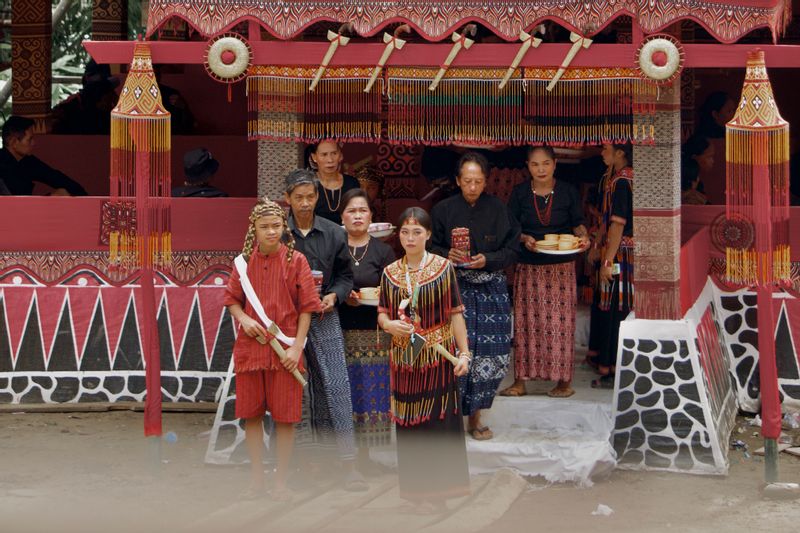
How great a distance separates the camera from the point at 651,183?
362 inches

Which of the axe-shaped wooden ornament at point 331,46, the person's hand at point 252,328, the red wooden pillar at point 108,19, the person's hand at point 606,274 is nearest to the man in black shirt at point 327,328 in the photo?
the person's hand at point 252,328

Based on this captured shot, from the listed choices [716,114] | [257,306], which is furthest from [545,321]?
[716,114]

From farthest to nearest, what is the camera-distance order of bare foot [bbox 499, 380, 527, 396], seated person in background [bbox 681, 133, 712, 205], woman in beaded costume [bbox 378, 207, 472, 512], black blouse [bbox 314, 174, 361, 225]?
seated person in background [bbox 681, 133, 712, 205]
bare foot [bbox 499, 380, 527, 396]
black blouse [bbox 314, 174, 361, 225]
woman in beaded costume [bbox 378, 207, 472, 512]

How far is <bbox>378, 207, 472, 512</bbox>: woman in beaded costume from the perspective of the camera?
7.96 metres

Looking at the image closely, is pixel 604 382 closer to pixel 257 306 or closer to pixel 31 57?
pixel 257 306

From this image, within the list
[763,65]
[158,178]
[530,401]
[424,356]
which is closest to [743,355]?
[530,401]

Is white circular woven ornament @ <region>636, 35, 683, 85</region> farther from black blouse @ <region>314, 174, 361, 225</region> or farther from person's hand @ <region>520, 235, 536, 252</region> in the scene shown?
black blouse @ <region>314, 174, 361, 225</region>

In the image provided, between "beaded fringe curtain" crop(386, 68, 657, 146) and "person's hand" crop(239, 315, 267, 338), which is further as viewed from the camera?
"beaded fringe curtain" crop(386, 68, 657, 146)

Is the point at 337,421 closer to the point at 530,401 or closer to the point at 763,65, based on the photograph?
the point at 530,401

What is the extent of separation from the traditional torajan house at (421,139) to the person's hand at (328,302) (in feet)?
4.05

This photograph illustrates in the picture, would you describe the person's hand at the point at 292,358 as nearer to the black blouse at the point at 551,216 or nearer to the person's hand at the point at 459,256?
the person's hand at the point at 459,256

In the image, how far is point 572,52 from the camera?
862cm

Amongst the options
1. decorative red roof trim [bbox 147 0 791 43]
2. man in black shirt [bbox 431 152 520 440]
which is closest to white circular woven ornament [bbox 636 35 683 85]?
decorative red roof trim [bbox 147 0 791 43]

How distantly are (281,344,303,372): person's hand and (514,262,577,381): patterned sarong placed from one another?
6.77 feet
